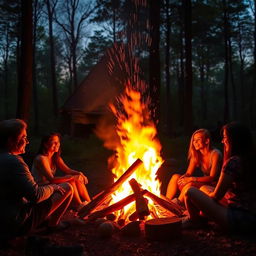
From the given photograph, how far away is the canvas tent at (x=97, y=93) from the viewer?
1916 centimetres

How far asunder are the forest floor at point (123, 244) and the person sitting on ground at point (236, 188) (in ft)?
0.83

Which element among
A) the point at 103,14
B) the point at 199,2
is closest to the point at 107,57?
the point at 103,14

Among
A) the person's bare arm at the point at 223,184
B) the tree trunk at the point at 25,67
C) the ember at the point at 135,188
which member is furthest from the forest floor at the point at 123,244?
the tree trunk at the point at 25,67

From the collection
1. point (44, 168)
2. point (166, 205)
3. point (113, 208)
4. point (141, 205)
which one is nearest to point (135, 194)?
point (141, 205)

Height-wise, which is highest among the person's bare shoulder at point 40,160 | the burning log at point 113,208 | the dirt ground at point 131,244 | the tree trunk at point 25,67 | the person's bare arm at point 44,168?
the tree trunk at point 25,67

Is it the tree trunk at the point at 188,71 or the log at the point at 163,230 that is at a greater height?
the tree trunk at the point at 188,71

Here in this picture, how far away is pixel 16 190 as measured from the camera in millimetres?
4023

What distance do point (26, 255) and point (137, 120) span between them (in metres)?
5.97

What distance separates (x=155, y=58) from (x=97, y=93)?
8.31 meters

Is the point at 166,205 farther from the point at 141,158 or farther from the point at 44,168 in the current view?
the point at 44,168

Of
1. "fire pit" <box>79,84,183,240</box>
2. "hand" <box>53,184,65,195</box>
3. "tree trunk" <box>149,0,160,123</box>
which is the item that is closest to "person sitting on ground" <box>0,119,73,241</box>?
"hand" <box>53,184,65,195</box>

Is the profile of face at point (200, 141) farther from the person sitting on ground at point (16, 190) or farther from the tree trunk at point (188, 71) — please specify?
the tree trunk at point (188, 71)

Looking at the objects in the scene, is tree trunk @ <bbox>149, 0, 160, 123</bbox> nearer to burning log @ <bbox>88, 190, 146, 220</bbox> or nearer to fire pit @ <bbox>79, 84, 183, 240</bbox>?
fire pit @ <bbox>79, 84, 183, 240</bbox>

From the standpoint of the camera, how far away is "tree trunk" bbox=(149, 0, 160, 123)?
11.6 m
